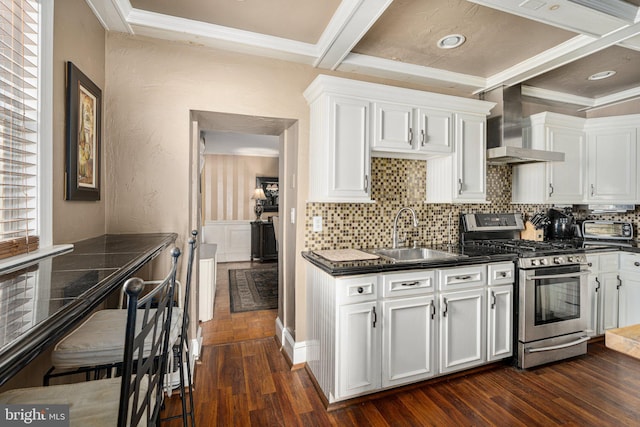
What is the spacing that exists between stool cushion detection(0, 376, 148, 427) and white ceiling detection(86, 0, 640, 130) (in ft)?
6.42

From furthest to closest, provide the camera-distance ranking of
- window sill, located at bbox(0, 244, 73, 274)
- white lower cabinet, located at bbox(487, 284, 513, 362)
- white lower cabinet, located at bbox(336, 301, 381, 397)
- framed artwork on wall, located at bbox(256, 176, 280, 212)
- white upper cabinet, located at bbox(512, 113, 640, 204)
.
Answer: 1. framed artwork on wall, located at bbox(256, 176, 280, 212)
2. white upper cabinet, located at bbox(512, 113, 640, 204)
3. white lower cabinet, located at bbox(487, 284, 513, 362)
4. white lower cabinet, located at bbox(336, 301, 381, 397)
5. window sill, located at bbox(0, 244, 73, 274)

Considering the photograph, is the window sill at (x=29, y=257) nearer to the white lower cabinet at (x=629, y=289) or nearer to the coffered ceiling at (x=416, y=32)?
the coffered ceiling at (x=416, y=32)

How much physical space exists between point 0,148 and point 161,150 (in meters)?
1.08

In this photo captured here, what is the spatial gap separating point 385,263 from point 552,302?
5.10ft

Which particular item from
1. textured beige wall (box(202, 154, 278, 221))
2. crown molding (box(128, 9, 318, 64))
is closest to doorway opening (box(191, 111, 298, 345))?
textured beige wall (box(202, 154, 278, 221))

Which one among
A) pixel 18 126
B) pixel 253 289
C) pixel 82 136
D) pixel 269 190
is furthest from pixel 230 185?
pixel 18 126

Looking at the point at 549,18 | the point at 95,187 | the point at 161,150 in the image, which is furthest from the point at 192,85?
the point at 549,18

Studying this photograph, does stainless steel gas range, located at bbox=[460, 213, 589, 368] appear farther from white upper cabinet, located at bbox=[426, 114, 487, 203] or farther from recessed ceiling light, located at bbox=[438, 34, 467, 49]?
recessed ceiling light, located at bbox=[438, 34, 467, 49]

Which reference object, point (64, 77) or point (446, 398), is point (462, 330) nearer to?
point (446, 398)

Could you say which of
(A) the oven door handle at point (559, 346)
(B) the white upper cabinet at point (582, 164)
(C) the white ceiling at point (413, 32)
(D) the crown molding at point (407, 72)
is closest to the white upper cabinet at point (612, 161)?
(B) the white upper cabinet at point (582, 164)

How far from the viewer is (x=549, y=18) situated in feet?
6.12

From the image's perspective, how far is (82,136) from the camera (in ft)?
5.56

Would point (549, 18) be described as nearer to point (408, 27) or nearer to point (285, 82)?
point (408, 27)

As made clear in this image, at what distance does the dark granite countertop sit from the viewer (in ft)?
6.24
